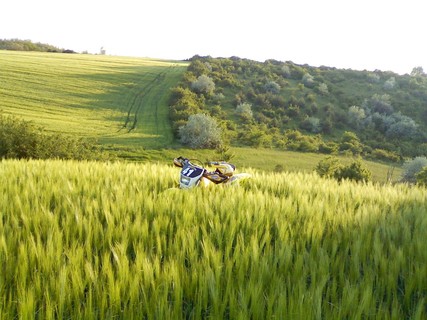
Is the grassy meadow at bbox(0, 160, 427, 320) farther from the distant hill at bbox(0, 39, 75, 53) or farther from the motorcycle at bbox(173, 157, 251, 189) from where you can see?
the distant hill at bbox(0, 39, 75, 53)

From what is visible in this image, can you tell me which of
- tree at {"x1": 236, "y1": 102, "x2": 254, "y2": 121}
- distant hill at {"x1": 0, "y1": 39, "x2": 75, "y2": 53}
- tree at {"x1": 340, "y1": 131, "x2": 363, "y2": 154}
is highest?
distant hill at {"x1": 0, "y1": 39, "x2": 75, "y2": 53}

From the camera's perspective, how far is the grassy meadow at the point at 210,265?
61.9 inches

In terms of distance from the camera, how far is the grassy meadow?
157 centimetres

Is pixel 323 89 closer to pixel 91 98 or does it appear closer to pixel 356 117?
pixel 356 117

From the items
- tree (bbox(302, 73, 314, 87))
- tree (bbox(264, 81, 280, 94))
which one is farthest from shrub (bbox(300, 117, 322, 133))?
tree (bbox(302, 73, 314, 87))

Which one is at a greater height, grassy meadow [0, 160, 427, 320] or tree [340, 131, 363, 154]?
grassy meadow [0, 160, 427, 320]

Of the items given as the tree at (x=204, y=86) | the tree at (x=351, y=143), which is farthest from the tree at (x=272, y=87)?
the tree at (x=351, y=143)

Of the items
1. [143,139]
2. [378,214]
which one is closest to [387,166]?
[143,139]

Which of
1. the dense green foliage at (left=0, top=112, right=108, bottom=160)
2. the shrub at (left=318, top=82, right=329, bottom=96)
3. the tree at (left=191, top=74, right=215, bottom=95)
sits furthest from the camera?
the shrub at (left=318, top=82, right=329, bottom=96)

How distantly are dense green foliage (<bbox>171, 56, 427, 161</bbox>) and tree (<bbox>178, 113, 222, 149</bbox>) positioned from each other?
371 centimetres

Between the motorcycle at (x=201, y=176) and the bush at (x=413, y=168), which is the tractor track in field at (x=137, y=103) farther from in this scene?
the motorcycle at (x=201, y=176)

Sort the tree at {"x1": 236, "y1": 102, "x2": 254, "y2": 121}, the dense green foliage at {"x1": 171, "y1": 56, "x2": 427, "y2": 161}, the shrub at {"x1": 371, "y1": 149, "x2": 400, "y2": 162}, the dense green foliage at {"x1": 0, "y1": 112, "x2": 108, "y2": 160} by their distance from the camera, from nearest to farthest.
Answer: the dense green foliage at {"x1": 0, "y1": 112, "x2": 108, "y2": 160} < the shrub at {"x1": 371, "y1": 149, "x2": 400, "y2": 162} < the dense green foliage at {"x1": 171, "y1": 56, "x2": 427, "y2": 161} < the tree at {"x1": 236, "y1": 102, "x2": 254, "y2": 121}

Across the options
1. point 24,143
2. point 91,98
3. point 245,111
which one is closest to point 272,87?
point 245,111

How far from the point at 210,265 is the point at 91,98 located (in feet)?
165
